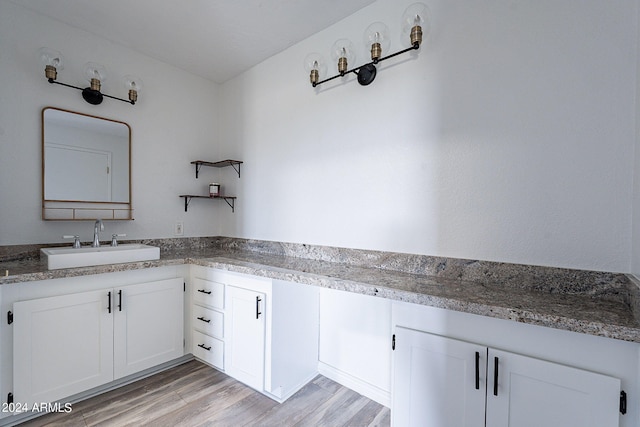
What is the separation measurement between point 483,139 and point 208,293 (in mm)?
1922

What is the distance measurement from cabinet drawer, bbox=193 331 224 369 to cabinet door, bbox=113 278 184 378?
0.11m

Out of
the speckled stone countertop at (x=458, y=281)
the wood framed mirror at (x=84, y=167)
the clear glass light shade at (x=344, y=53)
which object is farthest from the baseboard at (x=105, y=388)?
the clear glass light shade at (x=344, y=53)

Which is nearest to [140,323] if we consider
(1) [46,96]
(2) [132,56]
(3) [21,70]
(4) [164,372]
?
(4) [164,372]

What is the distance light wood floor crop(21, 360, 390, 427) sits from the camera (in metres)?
1.50

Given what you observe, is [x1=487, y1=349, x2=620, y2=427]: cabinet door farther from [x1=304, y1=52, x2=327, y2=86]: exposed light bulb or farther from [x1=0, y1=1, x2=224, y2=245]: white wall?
[x1=0, y1=1, x2=224, y2=245]: white wall

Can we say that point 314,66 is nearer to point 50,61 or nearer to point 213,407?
point 50,61

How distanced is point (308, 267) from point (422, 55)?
1.37 meters

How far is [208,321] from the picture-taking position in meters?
1.95

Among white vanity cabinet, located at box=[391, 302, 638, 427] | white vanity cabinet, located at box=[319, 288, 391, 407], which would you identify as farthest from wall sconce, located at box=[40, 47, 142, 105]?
white vanity cabinet, located at box=[391, 302, 638, 427]

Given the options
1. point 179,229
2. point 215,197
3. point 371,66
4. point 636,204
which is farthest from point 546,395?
point 179,229

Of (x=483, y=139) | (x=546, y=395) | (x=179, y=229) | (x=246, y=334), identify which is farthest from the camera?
(x=179, y=229)

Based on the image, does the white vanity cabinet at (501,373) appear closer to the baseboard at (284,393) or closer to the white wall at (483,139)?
the white wall at (483,139)

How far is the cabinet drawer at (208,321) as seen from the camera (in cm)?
188

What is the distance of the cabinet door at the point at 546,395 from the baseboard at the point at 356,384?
0.81 metres
